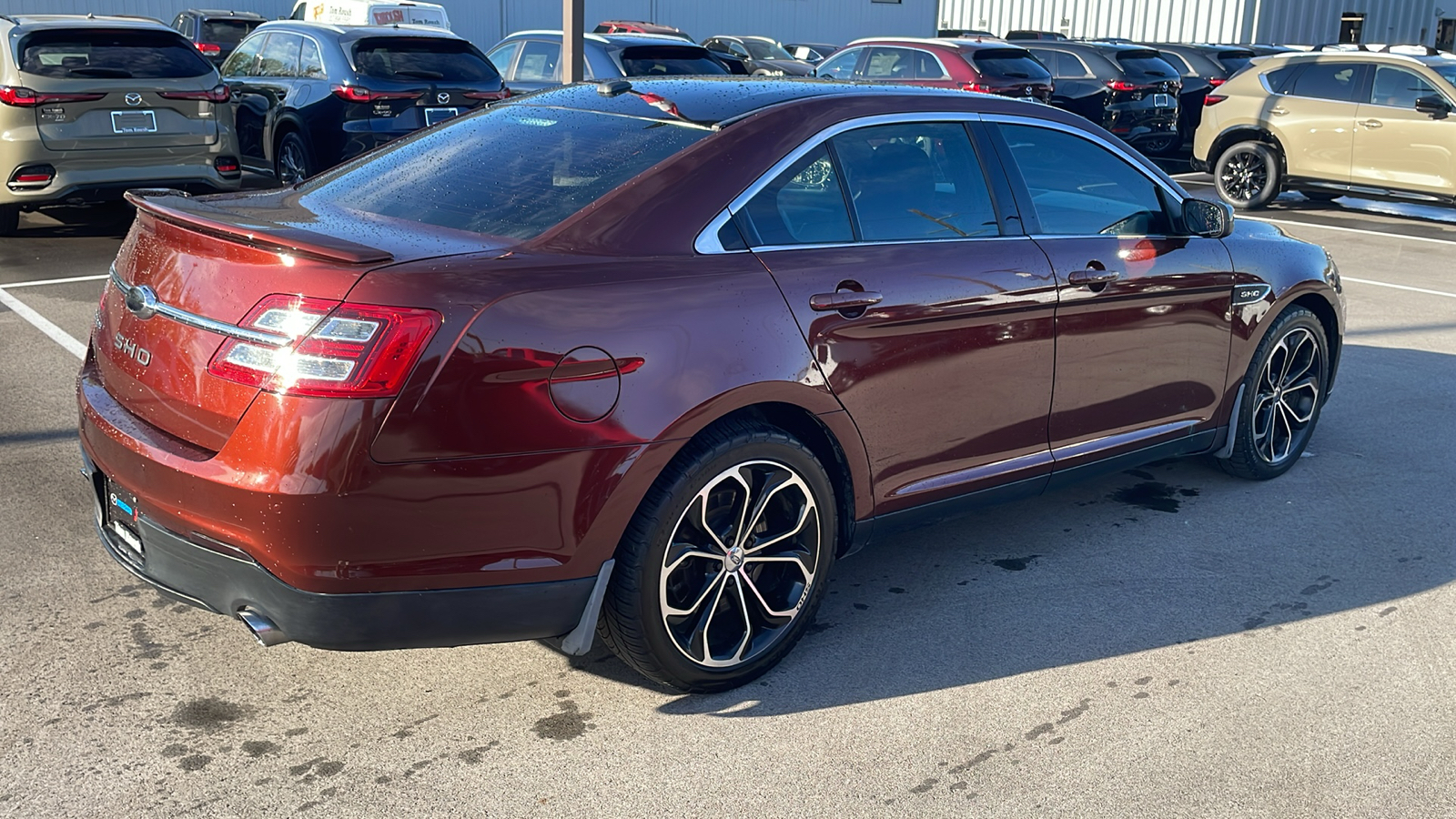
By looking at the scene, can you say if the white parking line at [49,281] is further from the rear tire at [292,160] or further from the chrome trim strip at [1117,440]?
the chrome trim strip at [1117,440]

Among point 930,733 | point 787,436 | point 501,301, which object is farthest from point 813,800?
point 501,301

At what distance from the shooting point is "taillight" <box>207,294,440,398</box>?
2846 mm

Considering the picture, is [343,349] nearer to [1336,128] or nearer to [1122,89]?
[1336,128]

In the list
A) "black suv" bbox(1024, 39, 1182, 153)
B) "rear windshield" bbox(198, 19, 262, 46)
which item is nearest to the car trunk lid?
"black suv" bbox(1024, 39, 1182, 153)

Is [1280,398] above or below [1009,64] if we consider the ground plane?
below

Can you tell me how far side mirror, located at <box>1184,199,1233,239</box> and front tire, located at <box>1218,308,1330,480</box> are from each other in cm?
60

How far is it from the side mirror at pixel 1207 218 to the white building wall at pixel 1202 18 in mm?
31984

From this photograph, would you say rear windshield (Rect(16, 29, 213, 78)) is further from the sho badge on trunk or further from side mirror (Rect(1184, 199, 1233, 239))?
side mirror (Rect(1184, 199, 1233, 239))

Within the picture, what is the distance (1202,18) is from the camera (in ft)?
113

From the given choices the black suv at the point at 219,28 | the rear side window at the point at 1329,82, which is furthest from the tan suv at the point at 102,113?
the black suv at the point at 219,28

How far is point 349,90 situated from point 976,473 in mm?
8600

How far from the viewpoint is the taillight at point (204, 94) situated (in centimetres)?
994

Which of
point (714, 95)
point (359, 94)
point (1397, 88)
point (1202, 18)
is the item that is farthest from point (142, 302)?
point (1202, 18)

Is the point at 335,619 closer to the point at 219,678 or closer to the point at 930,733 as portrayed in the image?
the point at 219,678
